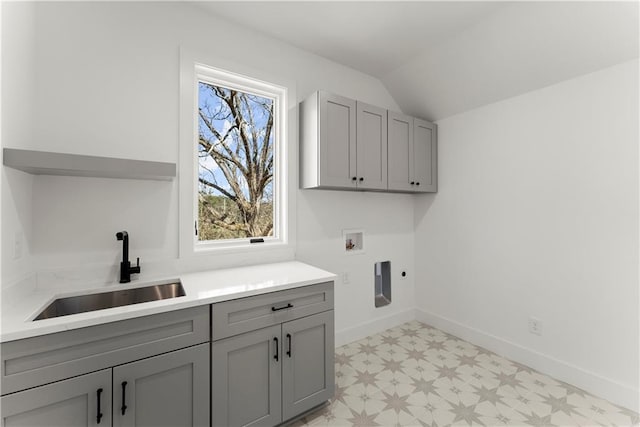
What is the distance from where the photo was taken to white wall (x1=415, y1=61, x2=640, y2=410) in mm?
1968

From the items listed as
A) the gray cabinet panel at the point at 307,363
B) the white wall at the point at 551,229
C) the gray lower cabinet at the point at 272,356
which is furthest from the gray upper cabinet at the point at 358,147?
the gray cabinet panel at the point at 307,363

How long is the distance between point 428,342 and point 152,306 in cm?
250

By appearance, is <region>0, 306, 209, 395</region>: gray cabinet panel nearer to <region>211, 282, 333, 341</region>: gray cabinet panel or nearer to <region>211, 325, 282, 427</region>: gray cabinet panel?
<region>211, 282, 333, 341</region>: gray cabinet panel

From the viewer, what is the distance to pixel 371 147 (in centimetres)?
259

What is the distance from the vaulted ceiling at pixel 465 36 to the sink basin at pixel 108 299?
1992 mm

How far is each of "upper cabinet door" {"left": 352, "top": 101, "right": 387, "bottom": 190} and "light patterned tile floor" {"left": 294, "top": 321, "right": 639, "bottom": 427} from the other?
5.03 ft

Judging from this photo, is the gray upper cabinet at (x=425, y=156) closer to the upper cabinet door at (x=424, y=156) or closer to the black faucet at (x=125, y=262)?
the upper cabinet door at (x=424, y=156)

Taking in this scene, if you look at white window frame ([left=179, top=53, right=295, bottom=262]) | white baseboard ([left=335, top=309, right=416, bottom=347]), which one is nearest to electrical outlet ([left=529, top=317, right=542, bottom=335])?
white baseboard ([left=335, top=309, right=416, bottom=347])

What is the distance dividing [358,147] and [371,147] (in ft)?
0.52

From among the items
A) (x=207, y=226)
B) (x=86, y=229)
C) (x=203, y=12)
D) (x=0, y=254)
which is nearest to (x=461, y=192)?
(x=207, y=226)

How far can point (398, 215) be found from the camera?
10.7 ft

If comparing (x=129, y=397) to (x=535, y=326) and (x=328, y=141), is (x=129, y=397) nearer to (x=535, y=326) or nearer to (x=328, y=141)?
(x=328, y=141)

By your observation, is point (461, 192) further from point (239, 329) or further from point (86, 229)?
point (86, 229)

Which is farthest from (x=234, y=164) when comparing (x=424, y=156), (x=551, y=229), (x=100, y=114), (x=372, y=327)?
(x=551, y=229)
